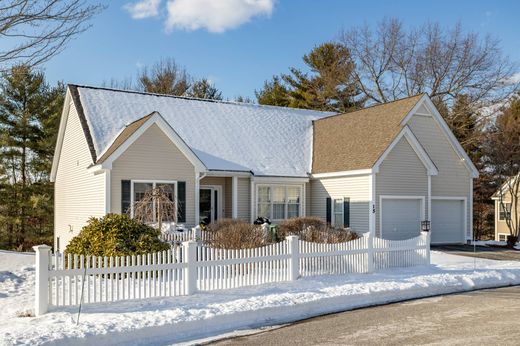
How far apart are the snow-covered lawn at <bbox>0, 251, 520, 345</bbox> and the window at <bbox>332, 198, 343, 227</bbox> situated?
25.7 feet

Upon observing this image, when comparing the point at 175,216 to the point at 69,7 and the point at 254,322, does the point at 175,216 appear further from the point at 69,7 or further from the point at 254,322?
the point at 254,322

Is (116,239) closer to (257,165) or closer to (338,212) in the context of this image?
(257,165)

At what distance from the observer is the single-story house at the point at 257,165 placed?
18.9 m

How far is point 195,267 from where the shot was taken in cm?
1059

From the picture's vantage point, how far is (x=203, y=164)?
769 inches

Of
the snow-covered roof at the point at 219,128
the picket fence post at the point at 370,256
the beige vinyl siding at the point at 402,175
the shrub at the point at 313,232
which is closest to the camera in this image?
the picket fence post at the point at 370,256

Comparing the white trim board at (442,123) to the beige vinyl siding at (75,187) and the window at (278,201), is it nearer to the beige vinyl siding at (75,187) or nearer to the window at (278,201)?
the window at (278,201)

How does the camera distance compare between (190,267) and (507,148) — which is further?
(507,148)

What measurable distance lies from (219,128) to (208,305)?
15287 millimetres

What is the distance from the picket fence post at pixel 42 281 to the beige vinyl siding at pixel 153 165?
30.1 feet

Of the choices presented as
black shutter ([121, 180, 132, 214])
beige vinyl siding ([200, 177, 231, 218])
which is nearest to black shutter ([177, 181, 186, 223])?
black shutter ([121, 180, 132, 214])

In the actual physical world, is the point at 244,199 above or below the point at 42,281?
above

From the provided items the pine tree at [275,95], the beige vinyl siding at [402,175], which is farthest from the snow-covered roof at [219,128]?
the pine tree at [275,95]

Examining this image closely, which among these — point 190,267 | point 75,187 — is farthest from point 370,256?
point 75,187
